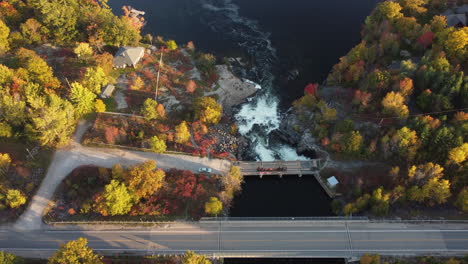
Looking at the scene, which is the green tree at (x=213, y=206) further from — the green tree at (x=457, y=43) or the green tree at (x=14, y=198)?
the green tree at (x=457, y=43)

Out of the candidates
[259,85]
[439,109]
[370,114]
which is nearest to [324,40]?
[259,85]

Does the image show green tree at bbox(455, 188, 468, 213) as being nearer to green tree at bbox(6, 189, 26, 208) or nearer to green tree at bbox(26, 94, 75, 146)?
green tree at bbox(26, 94, 75, 146)

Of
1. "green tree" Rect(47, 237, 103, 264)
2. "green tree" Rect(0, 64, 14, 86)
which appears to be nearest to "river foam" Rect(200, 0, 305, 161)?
"green tree" Rect(47, 237, 103, 264)

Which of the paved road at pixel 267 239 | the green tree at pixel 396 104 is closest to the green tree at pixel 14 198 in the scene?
the paved road at pixel 267 239

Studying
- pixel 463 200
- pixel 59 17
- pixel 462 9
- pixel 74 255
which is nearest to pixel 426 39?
pixel 462 9

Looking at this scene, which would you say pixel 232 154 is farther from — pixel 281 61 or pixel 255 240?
pixel 281 61
